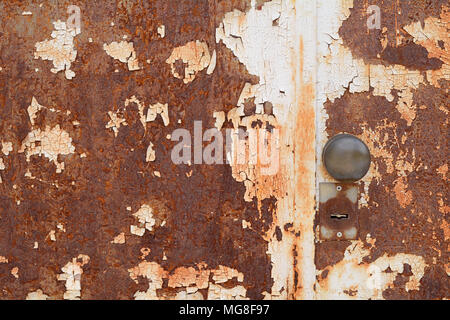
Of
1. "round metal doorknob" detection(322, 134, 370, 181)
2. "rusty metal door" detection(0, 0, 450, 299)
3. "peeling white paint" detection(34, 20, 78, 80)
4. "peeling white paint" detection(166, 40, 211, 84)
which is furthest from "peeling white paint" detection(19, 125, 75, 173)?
"round metal doorknob" detection(322, 134, 370, 181)

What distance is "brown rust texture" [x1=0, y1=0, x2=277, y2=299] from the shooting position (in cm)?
97

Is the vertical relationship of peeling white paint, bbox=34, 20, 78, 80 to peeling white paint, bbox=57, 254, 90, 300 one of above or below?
above

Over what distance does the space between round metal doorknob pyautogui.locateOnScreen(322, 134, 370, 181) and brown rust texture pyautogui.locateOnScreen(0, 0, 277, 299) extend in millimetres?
194

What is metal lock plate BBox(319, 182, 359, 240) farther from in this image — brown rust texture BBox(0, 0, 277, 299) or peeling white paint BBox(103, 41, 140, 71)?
peeling white paint BBox(103, 41, 140, 71)

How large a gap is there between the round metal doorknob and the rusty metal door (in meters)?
0.03

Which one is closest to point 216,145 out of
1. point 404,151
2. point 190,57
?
point 190,57

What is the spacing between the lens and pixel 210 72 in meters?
0.98

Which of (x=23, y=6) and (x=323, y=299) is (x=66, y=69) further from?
(x=323, y=299)

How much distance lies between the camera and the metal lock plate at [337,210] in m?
1.00

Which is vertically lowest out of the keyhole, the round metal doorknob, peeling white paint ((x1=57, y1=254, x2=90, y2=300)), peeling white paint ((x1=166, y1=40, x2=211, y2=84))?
peeling white paint ((x1=57, y1=254, x2=90, y2=300))

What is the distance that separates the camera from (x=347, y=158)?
3.18 ft

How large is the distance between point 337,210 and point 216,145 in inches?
11.2
